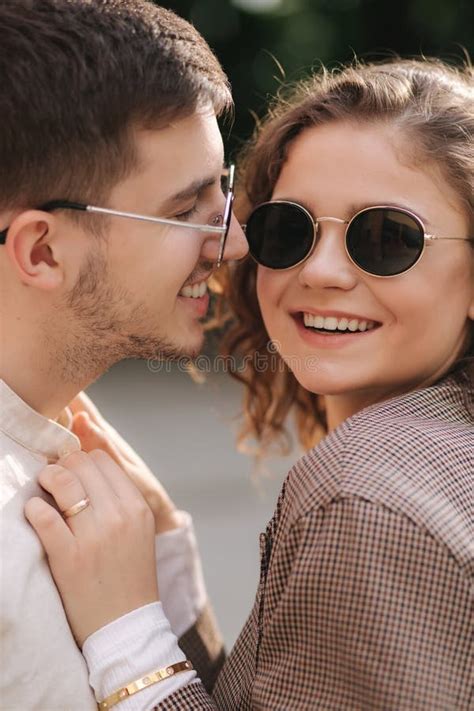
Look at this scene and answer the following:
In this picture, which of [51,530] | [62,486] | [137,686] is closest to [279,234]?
[62,486]

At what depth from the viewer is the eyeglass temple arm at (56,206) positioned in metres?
2.34

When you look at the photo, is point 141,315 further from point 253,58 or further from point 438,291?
point 253,58

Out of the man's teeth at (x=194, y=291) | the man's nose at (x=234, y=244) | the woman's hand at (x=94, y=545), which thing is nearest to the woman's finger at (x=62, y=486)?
the woman's hand at (x=94, y=545)

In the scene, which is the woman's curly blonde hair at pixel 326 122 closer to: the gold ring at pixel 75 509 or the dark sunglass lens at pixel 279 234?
the dark sunglass lens at pixel 279 234

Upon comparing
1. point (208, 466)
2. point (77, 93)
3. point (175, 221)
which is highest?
point (77, 93)

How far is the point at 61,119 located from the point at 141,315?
1.78 feet

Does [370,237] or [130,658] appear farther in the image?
[370,237]

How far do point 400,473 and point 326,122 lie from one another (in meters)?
1.16

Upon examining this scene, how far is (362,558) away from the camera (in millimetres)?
1835

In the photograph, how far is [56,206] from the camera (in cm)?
236

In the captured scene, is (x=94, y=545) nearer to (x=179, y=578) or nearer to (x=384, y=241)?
(x=179, y=578)

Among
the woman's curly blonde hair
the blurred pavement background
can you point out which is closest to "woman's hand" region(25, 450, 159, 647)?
the woman's curly blonde hair

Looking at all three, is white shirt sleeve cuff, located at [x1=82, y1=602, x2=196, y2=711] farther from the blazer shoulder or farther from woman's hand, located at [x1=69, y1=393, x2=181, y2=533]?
woman's hand, located at [x1=69, y1=393, x2=181, y2=533]

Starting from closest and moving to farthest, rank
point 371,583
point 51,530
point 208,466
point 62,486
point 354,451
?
point 371,583 < point 354,451 < point 51,530 < point 62,486 < point 208,466
